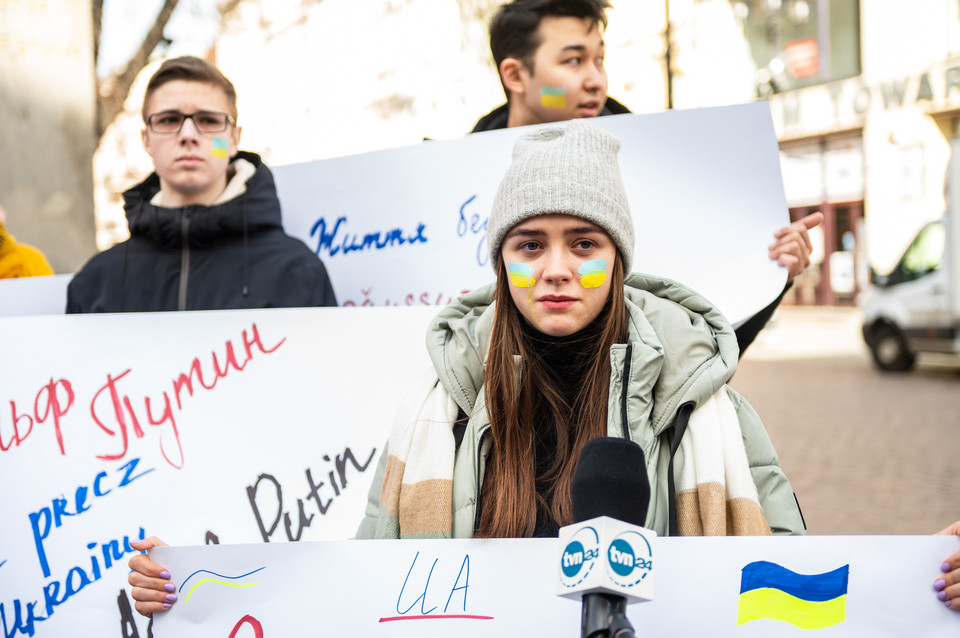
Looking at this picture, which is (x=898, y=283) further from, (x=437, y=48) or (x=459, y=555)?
(x=437, y=48)

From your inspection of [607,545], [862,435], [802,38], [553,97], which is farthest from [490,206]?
[802,38]

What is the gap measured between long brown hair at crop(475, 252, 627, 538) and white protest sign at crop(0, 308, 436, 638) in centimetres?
69

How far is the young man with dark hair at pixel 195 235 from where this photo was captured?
8.56 feet

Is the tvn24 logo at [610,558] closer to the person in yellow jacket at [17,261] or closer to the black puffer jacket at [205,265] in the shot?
the black puffer jacket at [205,265]

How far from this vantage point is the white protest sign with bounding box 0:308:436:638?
2.15 metres

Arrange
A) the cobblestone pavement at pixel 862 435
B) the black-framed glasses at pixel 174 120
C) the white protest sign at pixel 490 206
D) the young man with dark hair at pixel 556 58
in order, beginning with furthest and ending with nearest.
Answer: the cobblestone pavement at pixel 862 435 < the young man with dark hair at pixel 556 58 < the black-framed glasses at pixel 174 120 < the white protest sign at pixel 490 206

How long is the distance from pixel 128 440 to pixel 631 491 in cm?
167

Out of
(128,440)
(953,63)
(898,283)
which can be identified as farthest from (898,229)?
(128,440)

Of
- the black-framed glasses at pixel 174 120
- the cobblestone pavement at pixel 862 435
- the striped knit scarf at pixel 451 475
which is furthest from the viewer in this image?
the cobblestone pavement at pixel 862 435

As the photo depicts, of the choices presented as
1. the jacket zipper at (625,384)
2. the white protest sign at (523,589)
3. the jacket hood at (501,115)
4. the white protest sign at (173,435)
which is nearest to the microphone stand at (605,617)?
the white protest sign at (523,589)

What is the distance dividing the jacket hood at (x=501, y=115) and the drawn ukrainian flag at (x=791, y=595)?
6.19 feet

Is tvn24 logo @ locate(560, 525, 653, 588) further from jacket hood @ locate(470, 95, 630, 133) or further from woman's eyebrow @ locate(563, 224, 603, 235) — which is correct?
jacket hood @ locate(470, 95, 630, 133)

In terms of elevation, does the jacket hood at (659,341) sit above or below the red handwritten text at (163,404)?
above

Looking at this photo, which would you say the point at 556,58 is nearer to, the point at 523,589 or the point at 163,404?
the point at 163,404
